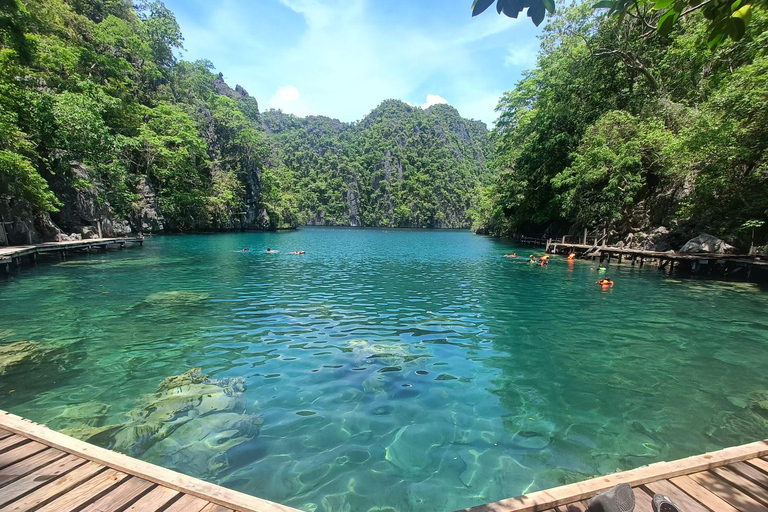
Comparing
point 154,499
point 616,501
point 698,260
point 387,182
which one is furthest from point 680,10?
point 387,182

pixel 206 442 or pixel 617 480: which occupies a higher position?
pixel 617 480

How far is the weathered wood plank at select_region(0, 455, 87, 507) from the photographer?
2912 millimetres

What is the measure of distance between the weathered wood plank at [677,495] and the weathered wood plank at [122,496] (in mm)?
4398

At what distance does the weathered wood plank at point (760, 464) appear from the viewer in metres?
3.34

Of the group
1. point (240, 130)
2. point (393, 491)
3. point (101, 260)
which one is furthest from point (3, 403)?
point (240, 130)

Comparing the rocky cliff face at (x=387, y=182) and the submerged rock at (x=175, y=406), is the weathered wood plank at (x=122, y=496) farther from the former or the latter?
the rocky cliff face at (x=387, y=182)

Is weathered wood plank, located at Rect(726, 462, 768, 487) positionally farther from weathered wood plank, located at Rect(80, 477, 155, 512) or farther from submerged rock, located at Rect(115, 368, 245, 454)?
submerged rock, located at Rect(115, 368, 245, 454)

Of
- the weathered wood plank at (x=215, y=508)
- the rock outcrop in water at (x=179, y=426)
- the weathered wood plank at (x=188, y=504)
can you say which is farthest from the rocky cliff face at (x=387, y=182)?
the weathered wood plank at (x=215, y=508)

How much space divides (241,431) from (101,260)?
24422 millimetres

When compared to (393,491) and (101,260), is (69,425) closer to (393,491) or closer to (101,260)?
(393,491)

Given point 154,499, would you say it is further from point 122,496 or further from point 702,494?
point 702,494

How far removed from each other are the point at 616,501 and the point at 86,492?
425 cm

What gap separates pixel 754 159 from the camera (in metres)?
17.1

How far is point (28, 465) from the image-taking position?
10.7 feet
